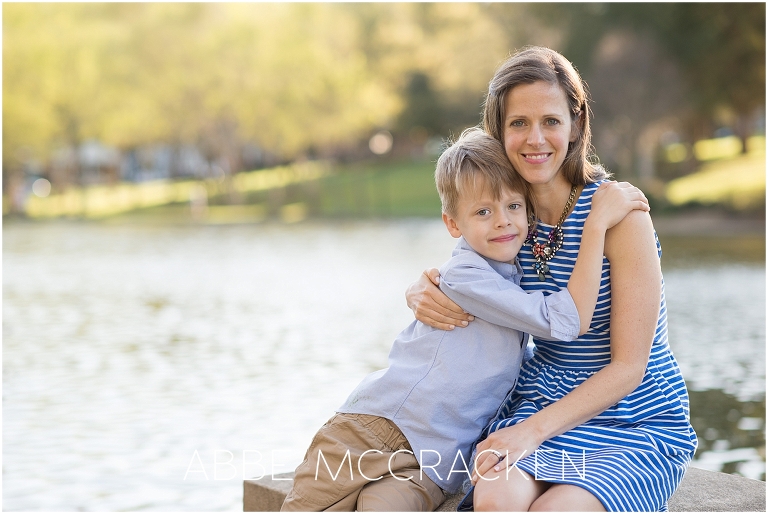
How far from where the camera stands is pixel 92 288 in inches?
548

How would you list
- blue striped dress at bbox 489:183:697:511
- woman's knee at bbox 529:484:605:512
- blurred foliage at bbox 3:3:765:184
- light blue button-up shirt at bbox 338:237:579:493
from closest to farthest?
woman's knee at bbox 529:484:605:512, blue striped dress at bbox 489:183:697:511, light blue button-up shirt at bbox 338:237:579:493, blurred foliage at bbox 3:3:765:184

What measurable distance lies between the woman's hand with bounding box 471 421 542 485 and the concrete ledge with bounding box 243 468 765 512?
1.30 ft

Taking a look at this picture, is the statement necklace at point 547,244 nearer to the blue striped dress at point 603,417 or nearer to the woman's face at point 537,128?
the blue striped dress at point 603,417

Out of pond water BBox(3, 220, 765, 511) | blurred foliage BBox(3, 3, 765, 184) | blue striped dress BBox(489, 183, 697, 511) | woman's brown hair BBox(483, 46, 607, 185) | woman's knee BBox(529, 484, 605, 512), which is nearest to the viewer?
woman's knee BBox(529, 484, 605, 512)

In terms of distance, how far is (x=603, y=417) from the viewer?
279 centimetres

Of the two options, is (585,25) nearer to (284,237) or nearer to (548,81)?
(284,237)

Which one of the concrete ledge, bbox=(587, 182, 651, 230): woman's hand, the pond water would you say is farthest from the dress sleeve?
the pond water

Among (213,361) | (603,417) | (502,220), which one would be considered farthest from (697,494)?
(213,361)

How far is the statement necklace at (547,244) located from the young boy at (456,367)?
0.10m

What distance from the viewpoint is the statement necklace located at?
291 centimetres

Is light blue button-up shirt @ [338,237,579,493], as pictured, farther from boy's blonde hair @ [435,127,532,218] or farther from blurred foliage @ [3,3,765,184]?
blurred foliage @ [3,3,765,184]

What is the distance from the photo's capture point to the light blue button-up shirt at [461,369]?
2719 millimetres

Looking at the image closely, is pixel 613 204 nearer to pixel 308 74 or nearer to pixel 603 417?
pixel 603 417

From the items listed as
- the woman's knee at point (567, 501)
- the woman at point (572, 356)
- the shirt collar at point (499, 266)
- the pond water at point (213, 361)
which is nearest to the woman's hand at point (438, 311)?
the woman at point (572, 356)
